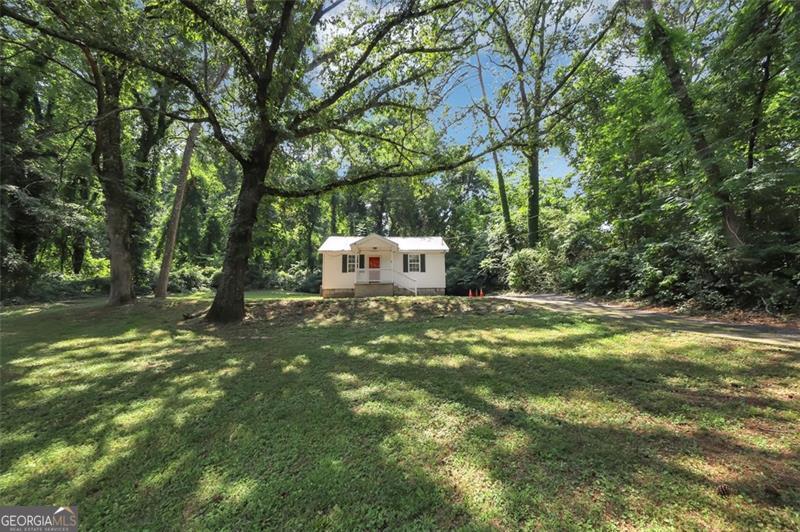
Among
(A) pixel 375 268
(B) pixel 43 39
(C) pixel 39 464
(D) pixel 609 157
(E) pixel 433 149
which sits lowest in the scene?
(C) pixel 39 464

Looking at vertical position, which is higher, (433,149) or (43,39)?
(43,39)

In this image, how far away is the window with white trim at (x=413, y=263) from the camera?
1825cm

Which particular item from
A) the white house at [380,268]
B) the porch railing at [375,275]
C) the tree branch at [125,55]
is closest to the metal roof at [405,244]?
the white house at [380,268]

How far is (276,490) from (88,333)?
309 inches

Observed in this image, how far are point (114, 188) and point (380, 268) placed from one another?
11342 mm

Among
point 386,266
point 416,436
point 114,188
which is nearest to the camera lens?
point 416,436

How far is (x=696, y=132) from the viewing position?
749 centimetres

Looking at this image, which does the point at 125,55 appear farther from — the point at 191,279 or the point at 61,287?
the point at 191,279

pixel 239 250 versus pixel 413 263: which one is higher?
pixel 413 263

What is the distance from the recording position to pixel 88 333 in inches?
283

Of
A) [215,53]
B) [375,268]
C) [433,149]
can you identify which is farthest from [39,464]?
[375,268]

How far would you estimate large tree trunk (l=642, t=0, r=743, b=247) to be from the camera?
7367mm

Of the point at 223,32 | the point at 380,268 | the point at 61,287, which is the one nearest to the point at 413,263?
the point at 380,268

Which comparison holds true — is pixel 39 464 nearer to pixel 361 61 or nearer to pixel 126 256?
pixel 361 61
